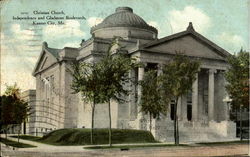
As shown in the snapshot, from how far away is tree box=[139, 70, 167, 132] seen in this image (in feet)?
128

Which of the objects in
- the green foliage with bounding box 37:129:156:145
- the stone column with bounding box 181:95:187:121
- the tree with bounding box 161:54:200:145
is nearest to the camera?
the green foliage with bounding box 37:129:156:145

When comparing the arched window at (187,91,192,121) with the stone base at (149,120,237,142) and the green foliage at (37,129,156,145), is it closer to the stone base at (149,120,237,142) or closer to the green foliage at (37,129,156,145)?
the stone base at (149,120,237,142)

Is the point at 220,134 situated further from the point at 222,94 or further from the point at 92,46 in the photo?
the point at 92,46

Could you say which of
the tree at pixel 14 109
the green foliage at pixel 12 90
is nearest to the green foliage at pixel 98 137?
the green foliage at pixel 12 90

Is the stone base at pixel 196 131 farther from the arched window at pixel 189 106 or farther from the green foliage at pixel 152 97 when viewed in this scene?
the arched window at pixel 189 106

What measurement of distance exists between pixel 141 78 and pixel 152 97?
6.27 m

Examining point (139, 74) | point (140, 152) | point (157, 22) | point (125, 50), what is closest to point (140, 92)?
point (139, 74)

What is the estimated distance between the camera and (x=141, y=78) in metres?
45.0

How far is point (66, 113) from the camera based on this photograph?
171 ft

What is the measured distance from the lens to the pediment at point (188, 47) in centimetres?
4672

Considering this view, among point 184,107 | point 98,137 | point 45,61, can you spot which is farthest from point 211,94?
point 45,61

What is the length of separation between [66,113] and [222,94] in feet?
63.5

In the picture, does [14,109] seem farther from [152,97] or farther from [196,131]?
[196,131]

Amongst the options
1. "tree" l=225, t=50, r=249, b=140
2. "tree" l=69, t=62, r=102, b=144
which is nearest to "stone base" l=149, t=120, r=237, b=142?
"tree" l=225, t=50, r=249, b=140
